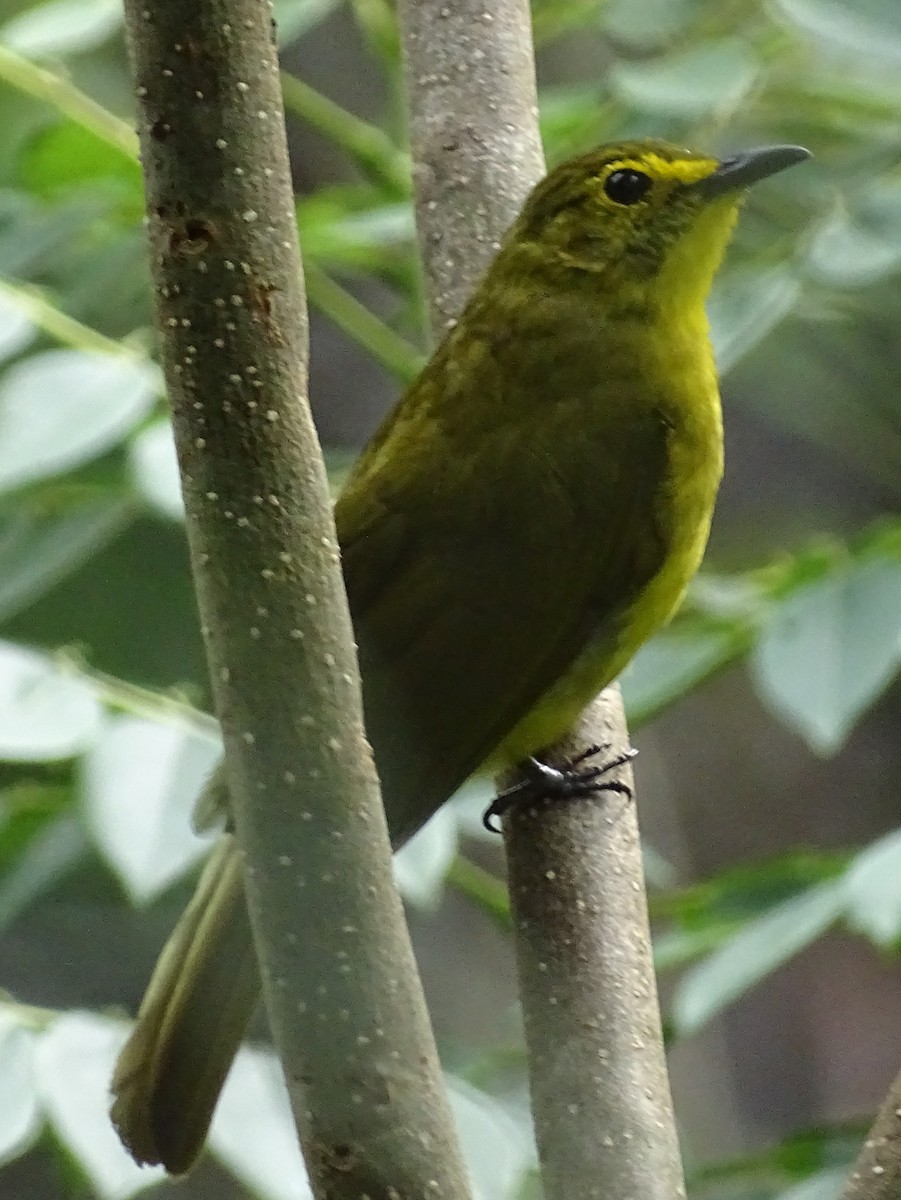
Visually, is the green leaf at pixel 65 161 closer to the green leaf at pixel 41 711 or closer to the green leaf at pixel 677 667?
the green leaf at pixel 41 711

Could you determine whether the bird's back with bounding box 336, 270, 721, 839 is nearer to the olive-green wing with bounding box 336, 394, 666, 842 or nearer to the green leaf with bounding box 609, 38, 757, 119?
the olive-green wing with bounding box 336, 394, 666, 842

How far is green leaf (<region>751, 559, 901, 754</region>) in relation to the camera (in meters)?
1.50

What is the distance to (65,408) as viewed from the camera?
5.11ft

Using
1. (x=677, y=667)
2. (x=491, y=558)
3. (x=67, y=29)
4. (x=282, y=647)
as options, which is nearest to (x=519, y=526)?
(x=491, y=558)

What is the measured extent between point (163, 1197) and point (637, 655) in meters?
0.99

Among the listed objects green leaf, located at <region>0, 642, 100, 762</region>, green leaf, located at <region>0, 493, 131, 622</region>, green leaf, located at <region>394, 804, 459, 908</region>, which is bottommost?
green leaf, located at <region>394, 804, 459, 908</region>

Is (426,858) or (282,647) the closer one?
(282,647)

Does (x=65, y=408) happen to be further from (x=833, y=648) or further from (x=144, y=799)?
(x=833, y=648)

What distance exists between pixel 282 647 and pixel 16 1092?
2.05 ft

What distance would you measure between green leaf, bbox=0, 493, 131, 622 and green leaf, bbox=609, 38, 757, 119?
668 millimetres

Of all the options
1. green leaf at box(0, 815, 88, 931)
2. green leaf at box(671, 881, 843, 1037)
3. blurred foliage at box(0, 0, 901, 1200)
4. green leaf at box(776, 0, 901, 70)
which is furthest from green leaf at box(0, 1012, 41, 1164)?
green leaf at box(776, 0, 901, 70)

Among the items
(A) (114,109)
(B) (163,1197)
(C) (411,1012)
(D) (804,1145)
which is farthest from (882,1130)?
(A) (114,109)

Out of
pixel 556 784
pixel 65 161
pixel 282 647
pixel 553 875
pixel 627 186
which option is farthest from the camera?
pixel 65 161

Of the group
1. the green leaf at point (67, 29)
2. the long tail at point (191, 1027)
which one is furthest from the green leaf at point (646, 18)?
the long tail at point (191, 1027)
